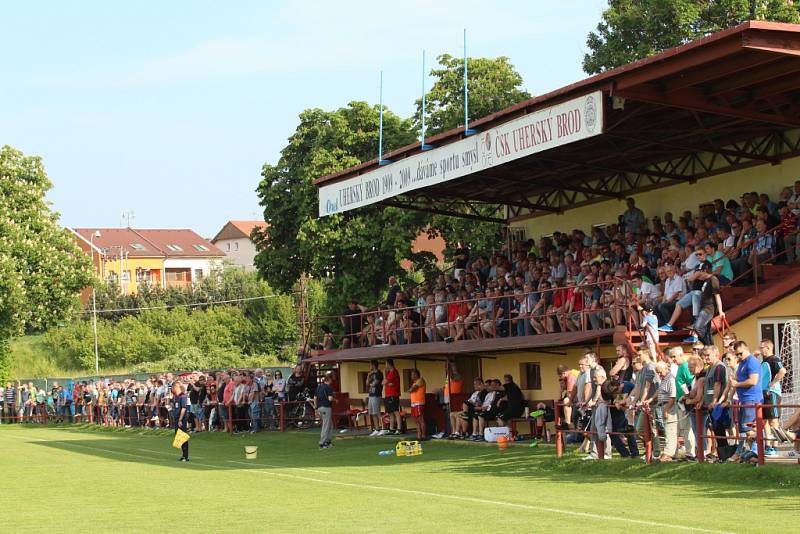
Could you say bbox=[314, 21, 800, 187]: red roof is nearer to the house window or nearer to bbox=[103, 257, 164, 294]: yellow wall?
the house window

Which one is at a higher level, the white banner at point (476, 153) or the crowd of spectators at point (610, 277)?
the white banner at point (476, 153)

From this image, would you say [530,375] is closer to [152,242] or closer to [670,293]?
[670,293]

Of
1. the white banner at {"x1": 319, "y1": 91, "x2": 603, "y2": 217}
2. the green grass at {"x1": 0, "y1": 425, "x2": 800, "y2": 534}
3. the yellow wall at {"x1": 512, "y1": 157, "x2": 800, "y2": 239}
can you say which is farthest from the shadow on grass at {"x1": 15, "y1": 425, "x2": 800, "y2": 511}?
the yellow wall at {"x1": 512, "y1": 157, "x2": 800, "y2": 239}

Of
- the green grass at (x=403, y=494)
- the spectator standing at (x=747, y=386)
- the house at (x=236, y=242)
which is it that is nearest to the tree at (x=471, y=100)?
the green grass at (x=403, y=494)

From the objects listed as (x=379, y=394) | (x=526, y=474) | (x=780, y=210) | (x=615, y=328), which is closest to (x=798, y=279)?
(x=780, y=210)

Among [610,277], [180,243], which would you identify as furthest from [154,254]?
[610,277]

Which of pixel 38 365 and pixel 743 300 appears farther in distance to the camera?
pixel 38 365

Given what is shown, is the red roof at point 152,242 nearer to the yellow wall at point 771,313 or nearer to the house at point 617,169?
the house at point 617,169

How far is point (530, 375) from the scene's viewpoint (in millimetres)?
29594

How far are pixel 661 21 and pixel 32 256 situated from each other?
3108cm

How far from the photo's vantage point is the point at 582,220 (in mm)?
34375

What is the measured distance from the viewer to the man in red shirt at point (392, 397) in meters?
31.8

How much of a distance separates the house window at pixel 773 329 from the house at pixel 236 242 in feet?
356

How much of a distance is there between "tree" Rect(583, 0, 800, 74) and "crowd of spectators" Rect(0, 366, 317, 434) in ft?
50.2
